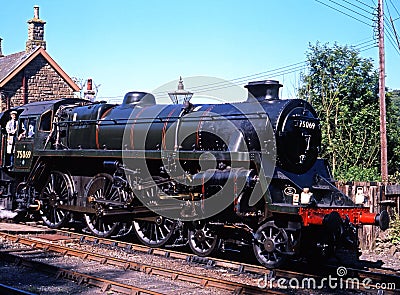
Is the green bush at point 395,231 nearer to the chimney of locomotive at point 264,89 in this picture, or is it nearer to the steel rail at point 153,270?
the chimney of locomotive at point 264,89

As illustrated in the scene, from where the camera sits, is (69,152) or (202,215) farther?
(69,152)

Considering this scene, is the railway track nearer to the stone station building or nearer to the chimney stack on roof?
the stone station building

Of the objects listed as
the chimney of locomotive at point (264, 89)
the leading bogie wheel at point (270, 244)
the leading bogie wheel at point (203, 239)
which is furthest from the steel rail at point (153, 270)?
the chimney of locomotive at point (264, 89)

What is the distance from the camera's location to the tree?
61.8 feet

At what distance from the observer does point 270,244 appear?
9.11 metres

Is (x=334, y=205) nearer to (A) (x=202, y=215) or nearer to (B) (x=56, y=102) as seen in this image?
(A) (x=202, y=215)

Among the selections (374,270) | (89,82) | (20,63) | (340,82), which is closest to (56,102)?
(89,82)

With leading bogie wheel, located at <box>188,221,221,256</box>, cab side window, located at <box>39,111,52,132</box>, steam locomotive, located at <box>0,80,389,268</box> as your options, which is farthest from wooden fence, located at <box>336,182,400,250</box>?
cab side window, located at <box>39,111,52,132</box>

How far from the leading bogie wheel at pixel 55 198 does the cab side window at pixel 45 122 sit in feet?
3.75

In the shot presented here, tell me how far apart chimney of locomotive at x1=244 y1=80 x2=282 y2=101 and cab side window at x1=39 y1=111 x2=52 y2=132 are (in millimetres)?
5894

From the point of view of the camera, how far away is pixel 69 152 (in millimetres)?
12602

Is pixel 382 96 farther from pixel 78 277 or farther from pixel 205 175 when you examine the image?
pixel 78 277

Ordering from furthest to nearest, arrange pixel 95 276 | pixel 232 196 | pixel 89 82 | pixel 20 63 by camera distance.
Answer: pixel 20 63
pixel 89 82
pixel 232 196
pixel 95 276

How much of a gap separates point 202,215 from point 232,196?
934 millimetres
